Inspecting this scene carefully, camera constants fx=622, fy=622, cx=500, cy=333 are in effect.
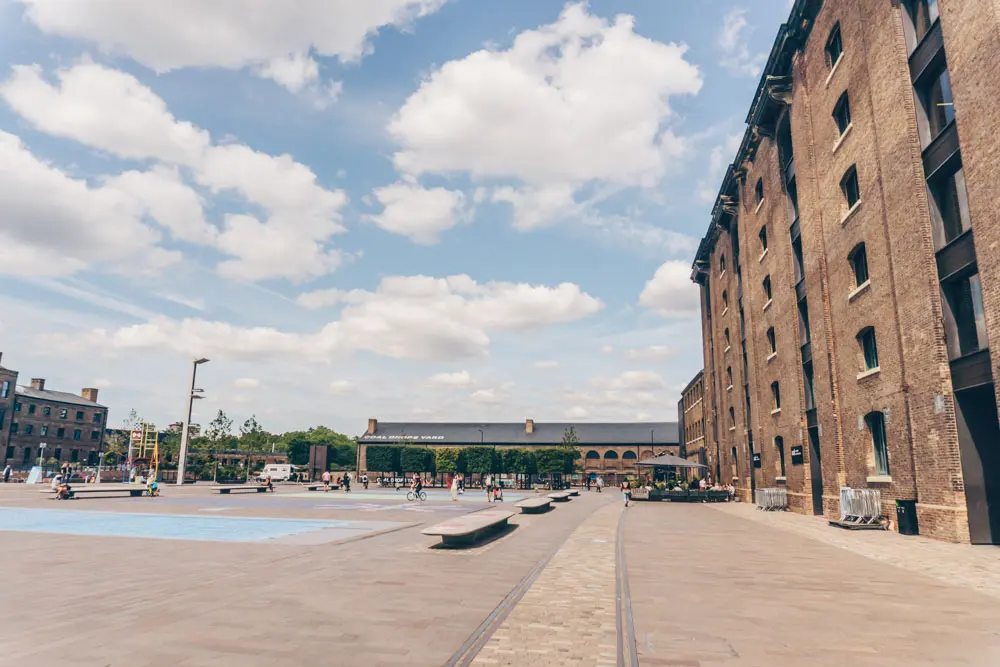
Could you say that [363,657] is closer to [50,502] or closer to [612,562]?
[612,562]

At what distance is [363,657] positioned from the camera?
5.70 m

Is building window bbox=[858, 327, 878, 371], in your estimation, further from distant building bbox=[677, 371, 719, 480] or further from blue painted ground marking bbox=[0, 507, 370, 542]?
distant building bbox=[677, 371, 719, 480]

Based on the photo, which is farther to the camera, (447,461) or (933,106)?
(447,461)

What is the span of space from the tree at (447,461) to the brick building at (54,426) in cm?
4913

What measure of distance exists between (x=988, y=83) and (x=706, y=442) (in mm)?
39376

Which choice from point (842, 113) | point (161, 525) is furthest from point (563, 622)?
point (842, 113)

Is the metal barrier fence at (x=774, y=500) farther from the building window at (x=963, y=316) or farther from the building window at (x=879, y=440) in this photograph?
the building window at (x=963, y=316)

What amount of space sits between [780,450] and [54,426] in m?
95.2

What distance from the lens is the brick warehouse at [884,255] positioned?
1466 centimetres

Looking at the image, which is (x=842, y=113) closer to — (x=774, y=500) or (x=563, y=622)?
(x=774, y=500)

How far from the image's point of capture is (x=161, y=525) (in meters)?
18.2

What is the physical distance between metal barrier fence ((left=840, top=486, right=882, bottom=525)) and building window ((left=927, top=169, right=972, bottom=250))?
24.4 ft

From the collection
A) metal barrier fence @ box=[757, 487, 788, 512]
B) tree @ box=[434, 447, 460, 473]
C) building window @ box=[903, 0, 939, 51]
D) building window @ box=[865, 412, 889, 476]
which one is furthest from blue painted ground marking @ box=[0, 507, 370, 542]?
tree @ box=[434, 447, 460, 473]

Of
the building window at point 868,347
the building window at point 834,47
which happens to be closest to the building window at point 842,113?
the building window at point 834,47
